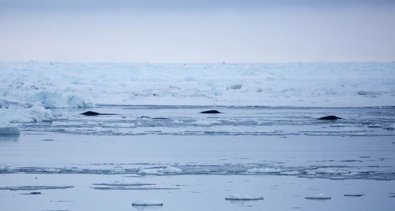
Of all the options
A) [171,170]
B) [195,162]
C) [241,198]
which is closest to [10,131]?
[195,162]

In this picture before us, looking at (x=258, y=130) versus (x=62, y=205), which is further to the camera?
(x=258, y=130)

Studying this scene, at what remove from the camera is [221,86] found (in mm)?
41125

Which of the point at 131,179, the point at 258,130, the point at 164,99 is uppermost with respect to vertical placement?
the point at 164,99

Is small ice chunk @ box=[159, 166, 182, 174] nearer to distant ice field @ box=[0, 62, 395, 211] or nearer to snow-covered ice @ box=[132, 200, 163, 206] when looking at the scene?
distant ice field @ box=[0, 62, 395, 211]

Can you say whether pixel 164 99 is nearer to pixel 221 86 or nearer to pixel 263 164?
pixel 221 86

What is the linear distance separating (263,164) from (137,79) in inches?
1523

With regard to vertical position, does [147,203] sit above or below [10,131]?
below

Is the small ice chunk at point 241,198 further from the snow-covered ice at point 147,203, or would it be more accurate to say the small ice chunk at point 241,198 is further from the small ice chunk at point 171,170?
the small ice chunk at point 171,170

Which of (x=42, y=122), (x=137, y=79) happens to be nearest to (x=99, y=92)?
(x=137, y=79)

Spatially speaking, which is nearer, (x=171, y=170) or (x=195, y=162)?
(x=171, y=170)

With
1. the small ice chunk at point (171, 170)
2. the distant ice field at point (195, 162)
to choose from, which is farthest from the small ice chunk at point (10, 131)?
the small ice chunk at point (171, 170)

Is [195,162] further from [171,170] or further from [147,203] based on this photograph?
[147,203]

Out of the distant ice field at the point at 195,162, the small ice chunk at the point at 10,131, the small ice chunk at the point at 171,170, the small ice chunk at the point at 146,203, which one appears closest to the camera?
the small ice chunk at the point at 146,203

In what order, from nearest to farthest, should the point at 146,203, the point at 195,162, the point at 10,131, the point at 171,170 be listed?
the point at 146,203, the point at 171,170, the point at 195,162, the point at 10,131
